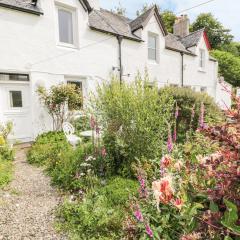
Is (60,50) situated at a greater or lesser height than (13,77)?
greater

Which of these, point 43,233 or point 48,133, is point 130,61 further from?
point 43,233

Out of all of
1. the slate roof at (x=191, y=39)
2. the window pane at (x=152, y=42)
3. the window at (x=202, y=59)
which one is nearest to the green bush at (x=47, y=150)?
the window pane at (x=152, y=42)

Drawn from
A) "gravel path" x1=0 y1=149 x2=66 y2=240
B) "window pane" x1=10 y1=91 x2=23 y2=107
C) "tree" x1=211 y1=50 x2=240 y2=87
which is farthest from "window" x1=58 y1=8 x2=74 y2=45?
"tree" x1=211 y1=50 x2=240 y2=87

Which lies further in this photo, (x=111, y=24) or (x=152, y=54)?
(x=152, y=54)

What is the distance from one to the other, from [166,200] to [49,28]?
30.9ft

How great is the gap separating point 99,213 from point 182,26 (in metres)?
19.3

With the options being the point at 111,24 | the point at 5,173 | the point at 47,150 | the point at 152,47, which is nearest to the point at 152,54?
the point at 152,47

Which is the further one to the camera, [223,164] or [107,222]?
[107,222]

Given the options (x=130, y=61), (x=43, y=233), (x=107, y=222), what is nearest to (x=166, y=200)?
(x=107, y=222)

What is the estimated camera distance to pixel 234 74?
2634 cm

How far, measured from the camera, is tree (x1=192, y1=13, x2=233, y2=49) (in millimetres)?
34656

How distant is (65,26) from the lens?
992cm

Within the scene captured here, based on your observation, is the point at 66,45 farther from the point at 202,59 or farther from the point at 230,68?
the point at 230,68

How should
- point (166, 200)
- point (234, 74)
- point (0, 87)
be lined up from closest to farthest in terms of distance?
point (166, 200)
point (0, 87)
point (234, 74)
